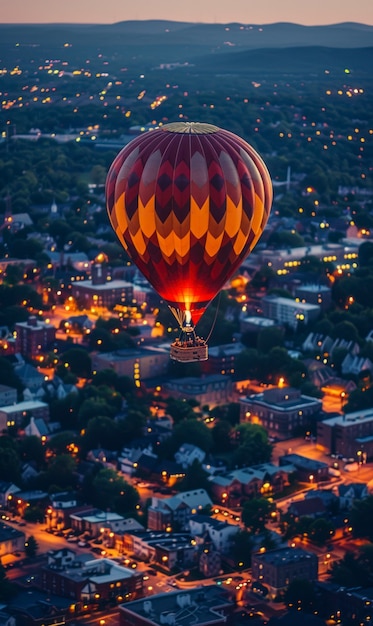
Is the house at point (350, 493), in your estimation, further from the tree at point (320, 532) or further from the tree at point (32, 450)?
the tree at point (32, 450)

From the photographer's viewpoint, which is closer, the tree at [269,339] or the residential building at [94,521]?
the residential building at [94,521]

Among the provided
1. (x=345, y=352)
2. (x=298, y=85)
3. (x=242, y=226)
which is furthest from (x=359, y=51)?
(x=242, y=226)

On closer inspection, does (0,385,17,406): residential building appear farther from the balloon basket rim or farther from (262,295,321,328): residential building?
the balloon basket rim

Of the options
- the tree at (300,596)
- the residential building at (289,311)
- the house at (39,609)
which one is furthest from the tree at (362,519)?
the residential building at (289,311)

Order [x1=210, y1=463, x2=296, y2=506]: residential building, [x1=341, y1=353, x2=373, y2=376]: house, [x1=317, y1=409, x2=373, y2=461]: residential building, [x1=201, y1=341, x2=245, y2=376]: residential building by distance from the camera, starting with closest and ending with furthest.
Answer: [x1=210, y1=463, x2=296, y2=506]: residential building < [x1=317, y1=409, x2=373, y2=461]: residential building < [x1=201, y1=341, x2=245, y2=376]: residential building < [x1=341, y1=353, x2=373, y2=376]: house

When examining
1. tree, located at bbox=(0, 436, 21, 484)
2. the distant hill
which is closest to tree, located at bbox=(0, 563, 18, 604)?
tree, located at bbox=(0, 436, 21, 484)

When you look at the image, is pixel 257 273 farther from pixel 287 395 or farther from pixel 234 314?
pixel 287 395

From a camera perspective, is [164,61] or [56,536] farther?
[164,61]
